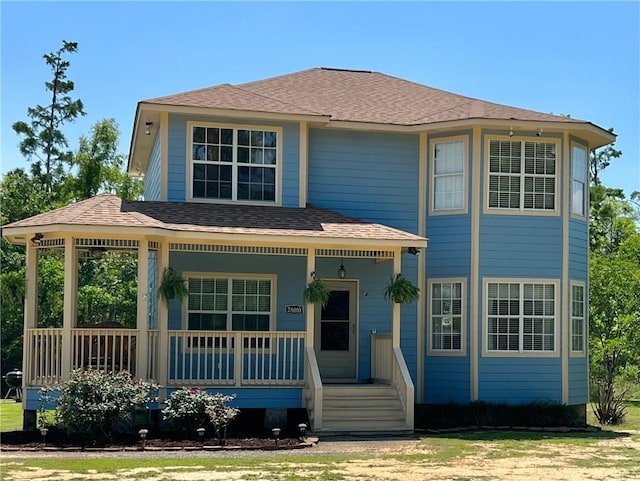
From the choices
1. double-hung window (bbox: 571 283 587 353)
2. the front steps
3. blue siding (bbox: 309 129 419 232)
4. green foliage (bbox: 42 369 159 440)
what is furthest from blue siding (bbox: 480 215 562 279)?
green foliage (bbox: 42 369 159 440)

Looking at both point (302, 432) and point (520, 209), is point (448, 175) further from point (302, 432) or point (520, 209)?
point (302, 432)

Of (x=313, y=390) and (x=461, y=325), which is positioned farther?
(x=461, y=325)

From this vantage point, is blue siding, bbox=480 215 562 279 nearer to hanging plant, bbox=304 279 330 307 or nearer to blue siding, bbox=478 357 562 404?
blue siding, bbox=478 357 562 404

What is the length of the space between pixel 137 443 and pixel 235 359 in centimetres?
276

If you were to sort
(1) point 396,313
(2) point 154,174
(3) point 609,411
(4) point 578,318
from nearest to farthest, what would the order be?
1. (1) point 396,313
2. (4) point 578,318
3. (3) point 609,411
4. (2) point 154,174

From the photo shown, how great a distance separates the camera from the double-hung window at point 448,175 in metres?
18.9

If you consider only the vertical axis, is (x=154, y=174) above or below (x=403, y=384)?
above

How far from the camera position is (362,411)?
1614 centimetres

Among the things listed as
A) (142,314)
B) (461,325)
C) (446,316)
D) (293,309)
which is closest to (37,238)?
(142,314)

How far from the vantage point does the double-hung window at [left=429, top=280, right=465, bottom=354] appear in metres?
18.7

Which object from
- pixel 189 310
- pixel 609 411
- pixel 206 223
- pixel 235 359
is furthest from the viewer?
pixel 609 411

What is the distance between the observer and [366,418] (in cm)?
1605

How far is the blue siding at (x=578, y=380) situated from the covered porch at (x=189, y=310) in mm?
4049

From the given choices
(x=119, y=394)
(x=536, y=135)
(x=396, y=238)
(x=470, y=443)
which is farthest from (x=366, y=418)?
(x=536, y=135)
